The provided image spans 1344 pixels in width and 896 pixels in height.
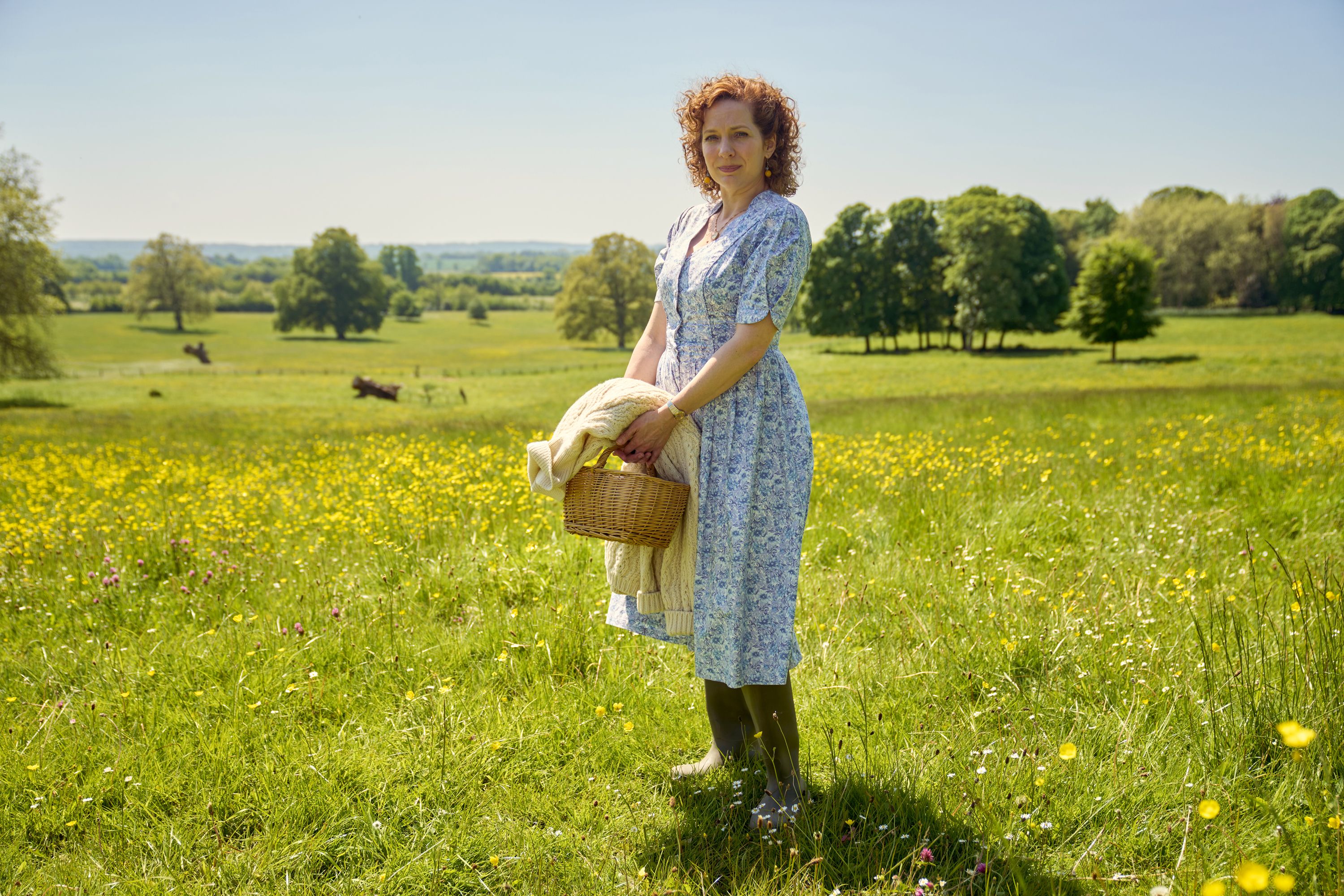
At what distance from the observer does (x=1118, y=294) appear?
3881cm

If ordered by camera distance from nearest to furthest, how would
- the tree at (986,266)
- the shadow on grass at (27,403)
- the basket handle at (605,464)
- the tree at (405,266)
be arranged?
the basket handle at (605,464)
the shadow on grass at (27,403)
the tree at (986,266)
the tree at (405,266)

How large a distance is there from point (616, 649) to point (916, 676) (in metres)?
1.47

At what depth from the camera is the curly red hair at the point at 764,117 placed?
276 centimetres

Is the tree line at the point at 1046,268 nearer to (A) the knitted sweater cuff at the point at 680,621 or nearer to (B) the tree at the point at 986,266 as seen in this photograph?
(B) the tree at the point at 986,266

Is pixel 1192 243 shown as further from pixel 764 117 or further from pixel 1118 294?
pixel 764 117

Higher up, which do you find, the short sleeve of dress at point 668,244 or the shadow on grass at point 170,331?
the shadow on grass at point 170,331

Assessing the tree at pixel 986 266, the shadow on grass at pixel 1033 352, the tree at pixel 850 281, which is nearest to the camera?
the shadow on grass at pixel 1033 352

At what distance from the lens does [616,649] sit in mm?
3861

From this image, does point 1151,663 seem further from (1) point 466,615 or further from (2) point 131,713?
(2) point 131,713

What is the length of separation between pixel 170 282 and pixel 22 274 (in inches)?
1963

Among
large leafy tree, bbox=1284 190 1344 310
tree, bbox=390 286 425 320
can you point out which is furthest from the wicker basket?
tree, bbox=390 286 425 320

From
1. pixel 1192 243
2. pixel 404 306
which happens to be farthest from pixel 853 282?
pixel 404 306

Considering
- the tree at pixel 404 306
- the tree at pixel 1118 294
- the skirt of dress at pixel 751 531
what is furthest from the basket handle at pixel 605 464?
the tree at pixel 404 306

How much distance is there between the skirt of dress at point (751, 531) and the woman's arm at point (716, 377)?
0.33 feet
